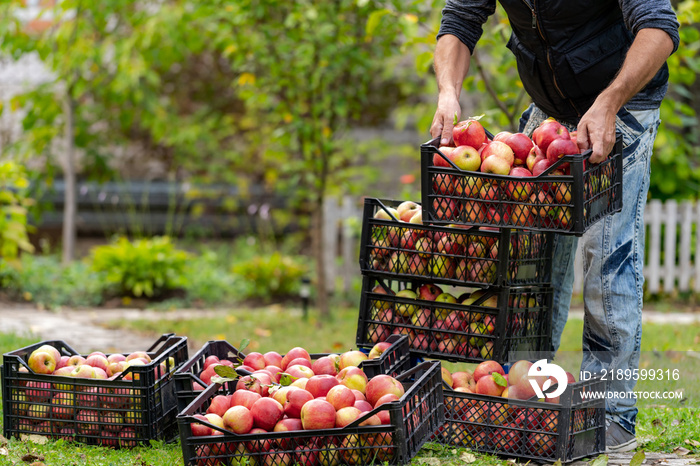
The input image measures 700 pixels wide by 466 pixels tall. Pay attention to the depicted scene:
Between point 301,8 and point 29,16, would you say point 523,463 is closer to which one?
point 301,8

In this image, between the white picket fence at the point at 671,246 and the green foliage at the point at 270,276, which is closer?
the green foliage at the point at 270,276

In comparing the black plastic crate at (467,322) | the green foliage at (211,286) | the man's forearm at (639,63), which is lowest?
the green foliage at (211,286)

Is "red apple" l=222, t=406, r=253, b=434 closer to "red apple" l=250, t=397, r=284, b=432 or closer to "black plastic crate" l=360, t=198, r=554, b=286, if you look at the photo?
"red apple" l=250, t=397, r=284, b=432

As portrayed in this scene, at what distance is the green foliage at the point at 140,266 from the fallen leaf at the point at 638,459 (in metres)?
5.70

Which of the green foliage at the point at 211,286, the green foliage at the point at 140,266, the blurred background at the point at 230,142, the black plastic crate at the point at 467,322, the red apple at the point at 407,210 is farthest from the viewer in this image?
the green foliage at the point at 211,286

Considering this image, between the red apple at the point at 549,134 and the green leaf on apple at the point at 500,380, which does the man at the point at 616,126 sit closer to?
the red apple at the point at 549,134

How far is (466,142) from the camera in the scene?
294cm

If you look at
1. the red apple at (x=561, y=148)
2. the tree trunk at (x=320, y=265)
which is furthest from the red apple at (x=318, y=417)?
the tree trunk at (x=320, y=265)

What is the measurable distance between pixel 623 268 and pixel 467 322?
678mm

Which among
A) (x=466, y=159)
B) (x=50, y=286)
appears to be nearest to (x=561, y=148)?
(x=466, y=159)

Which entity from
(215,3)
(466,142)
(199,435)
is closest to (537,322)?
(466,142)

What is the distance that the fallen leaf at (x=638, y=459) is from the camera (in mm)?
2662

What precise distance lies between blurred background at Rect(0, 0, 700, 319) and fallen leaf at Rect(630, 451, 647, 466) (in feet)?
8.61

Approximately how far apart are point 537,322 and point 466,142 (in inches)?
34.0
